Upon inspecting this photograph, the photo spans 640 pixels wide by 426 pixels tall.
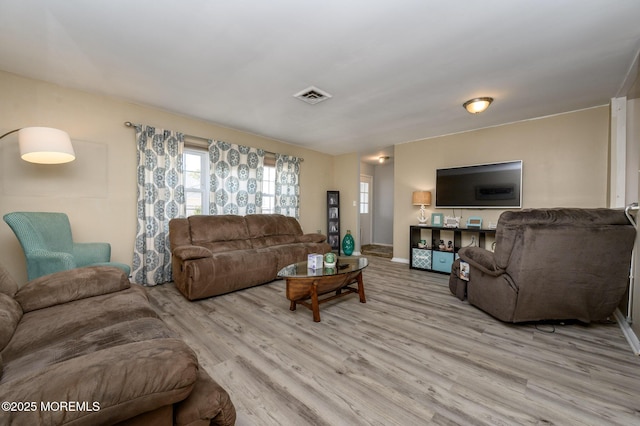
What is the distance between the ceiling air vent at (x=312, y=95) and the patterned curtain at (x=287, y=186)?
1946 millimetres

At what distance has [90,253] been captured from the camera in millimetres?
2662

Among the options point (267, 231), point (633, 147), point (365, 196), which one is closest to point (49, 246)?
point (267, 231)

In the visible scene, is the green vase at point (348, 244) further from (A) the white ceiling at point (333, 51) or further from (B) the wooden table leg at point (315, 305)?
(B) the wooden table leg at point (315, 305)

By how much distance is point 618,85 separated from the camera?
2732mm

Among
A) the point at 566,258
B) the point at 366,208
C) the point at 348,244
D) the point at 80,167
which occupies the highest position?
the point at 80,167

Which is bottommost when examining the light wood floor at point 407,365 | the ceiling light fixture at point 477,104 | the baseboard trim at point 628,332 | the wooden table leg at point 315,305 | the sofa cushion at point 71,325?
the light wood floor at point 407,365

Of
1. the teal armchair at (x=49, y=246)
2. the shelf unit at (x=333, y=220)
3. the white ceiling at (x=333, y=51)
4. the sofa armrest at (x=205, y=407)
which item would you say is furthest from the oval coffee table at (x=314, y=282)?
the shelf unit at (x=333, y=220)

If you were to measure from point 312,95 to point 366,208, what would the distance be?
468cm

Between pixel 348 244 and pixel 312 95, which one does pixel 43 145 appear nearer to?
pixel 312 95

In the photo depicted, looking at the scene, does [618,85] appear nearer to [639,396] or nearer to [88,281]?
[639,396]

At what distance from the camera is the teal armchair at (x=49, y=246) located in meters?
2.16

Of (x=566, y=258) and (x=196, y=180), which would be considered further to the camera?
(x=196, y=180)

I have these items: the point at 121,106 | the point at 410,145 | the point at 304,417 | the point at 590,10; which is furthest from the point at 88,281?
the point at 410,145

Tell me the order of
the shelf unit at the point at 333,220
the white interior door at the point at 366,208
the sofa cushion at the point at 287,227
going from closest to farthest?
the sofa cushion at the point at 287,227 → the shelf unit at the point at 333,220 → the white interior door at the point at 366,208
